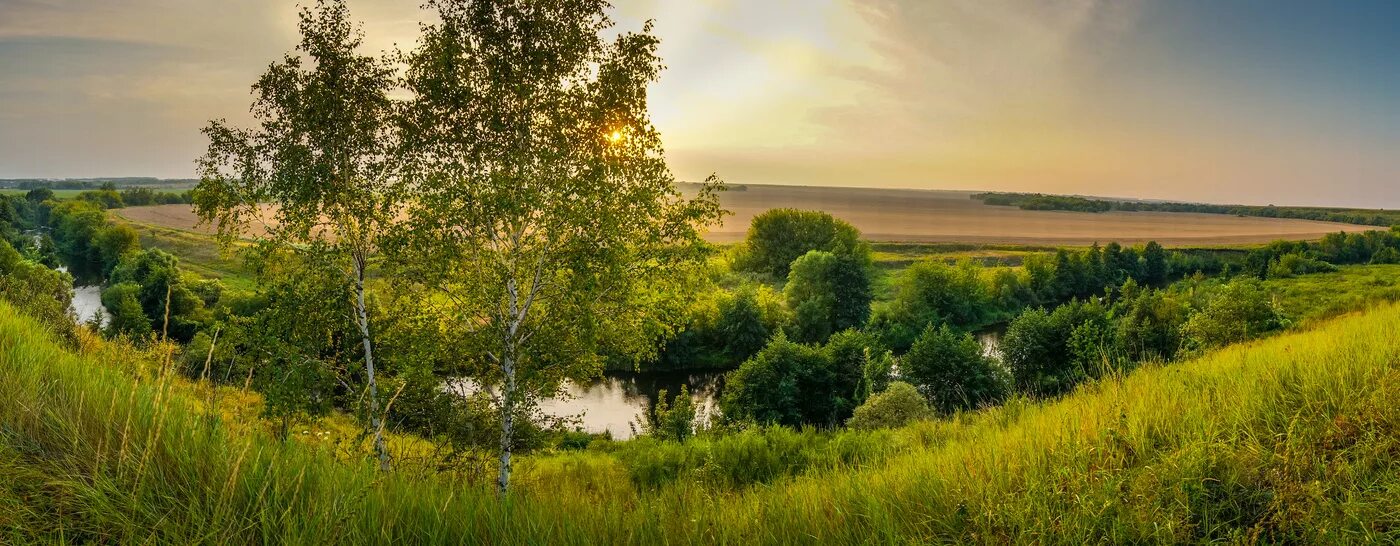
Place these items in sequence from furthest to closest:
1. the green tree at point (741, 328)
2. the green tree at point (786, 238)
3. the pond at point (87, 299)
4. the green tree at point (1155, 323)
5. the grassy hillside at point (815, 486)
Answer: the green tree at point (786, 238) → the pond at point (87, 299) → the green tree at point (741, 328) → the green tree at point (1155, 323) → the grassy hillside at point (815, 486)

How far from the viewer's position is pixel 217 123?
1150 cm

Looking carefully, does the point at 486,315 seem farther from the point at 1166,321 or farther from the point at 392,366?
the point at 1166,321

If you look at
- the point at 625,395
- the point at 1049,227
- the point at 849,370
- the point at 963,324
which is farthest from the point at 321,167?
the point at 1049,227


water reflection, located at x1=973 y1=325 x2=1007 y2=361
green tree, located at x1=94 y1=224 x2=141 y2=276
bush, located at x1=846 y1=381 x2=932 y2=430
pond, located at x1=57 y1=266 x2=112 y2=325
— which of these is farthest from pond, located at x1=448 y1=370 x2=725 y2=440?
green tree, located at x1=94 y1=224 x2=141 y2=276

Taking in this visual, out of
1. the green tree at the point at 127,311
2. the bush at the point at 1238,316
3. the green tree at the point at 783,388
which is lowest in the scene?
the green tree at the point at 783,388

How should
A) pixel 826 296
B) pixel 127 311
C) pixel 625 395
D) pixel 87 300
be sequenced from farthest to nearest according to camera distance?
pixel 87 300 < pixel 826 296 < pixel 625 395 < pixel 127 311

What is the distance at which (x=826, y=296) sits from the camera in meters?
52.8

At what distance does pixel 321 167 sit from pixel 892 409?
2022cm

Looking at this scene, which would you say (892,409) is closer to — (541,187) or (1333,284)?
(541,187)

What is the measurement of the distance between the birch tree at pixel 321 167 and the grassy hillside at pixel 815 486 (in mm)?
7621

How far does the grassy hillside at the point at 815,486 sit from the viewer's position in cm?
288

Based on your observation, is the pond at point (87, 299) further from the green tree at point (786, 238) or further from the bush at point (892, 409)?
the green tree at point (786, 238)

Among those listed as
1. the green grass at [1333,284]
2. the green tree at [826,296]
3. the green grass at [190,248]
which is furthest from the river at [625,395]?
the green grass at [190,248]

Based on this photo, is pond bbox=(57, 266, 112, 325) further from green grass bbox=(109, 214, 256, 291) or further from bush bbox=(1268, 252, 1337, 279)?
bush bbox=(1268, 252, 1337, 279)
